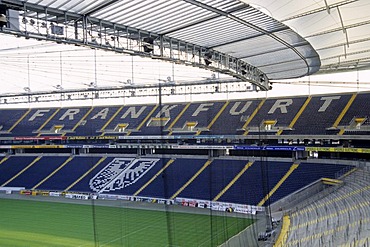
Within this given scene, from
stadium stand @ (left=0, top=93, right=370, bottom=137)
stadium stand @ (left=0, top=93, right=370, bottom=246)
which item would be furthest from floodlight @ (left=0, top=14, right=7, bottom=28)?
stadium stand @ (left=0, top=93, right=370, bottom=137)

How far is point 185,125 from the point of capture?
108ft

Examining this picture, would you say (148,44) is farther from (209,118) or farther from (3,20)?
(209,118)

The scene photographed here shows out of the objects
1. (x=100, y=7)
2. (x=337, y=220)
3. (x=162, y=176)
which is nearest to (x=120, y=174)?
(x=162, y=176)

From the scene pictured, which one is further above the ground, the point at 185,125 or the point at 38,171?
the point at 185,125

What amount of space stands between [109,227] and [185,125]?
44.0 feet

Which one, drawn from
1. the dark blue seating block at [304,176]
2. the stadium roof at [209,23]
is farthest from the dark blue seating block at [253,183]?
the stadium roof at [209,23]

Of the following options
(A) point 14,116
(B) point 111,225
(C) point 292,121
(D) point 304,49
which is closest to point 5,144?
(A) point 14,116

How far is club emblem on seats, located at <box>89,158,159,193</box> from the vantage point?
30234mm

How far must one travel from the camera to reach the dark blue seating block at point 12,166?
3486 centimetres

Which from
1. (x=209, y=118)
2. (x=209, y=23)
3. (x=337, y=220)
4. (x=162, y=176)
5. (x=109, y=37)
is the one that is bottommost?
(x=337, y=220)

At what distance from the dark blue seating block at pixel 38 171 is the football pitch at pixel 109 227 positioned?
5.76m

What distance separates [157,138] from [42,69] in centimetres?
952

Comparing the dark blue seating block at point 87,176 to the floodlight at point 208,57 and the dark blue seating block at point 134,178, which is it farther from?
the floodlight at point 208,57

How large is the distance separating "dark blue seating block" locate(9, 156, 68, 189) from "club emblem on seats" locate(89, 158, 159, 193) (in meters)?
4.83
